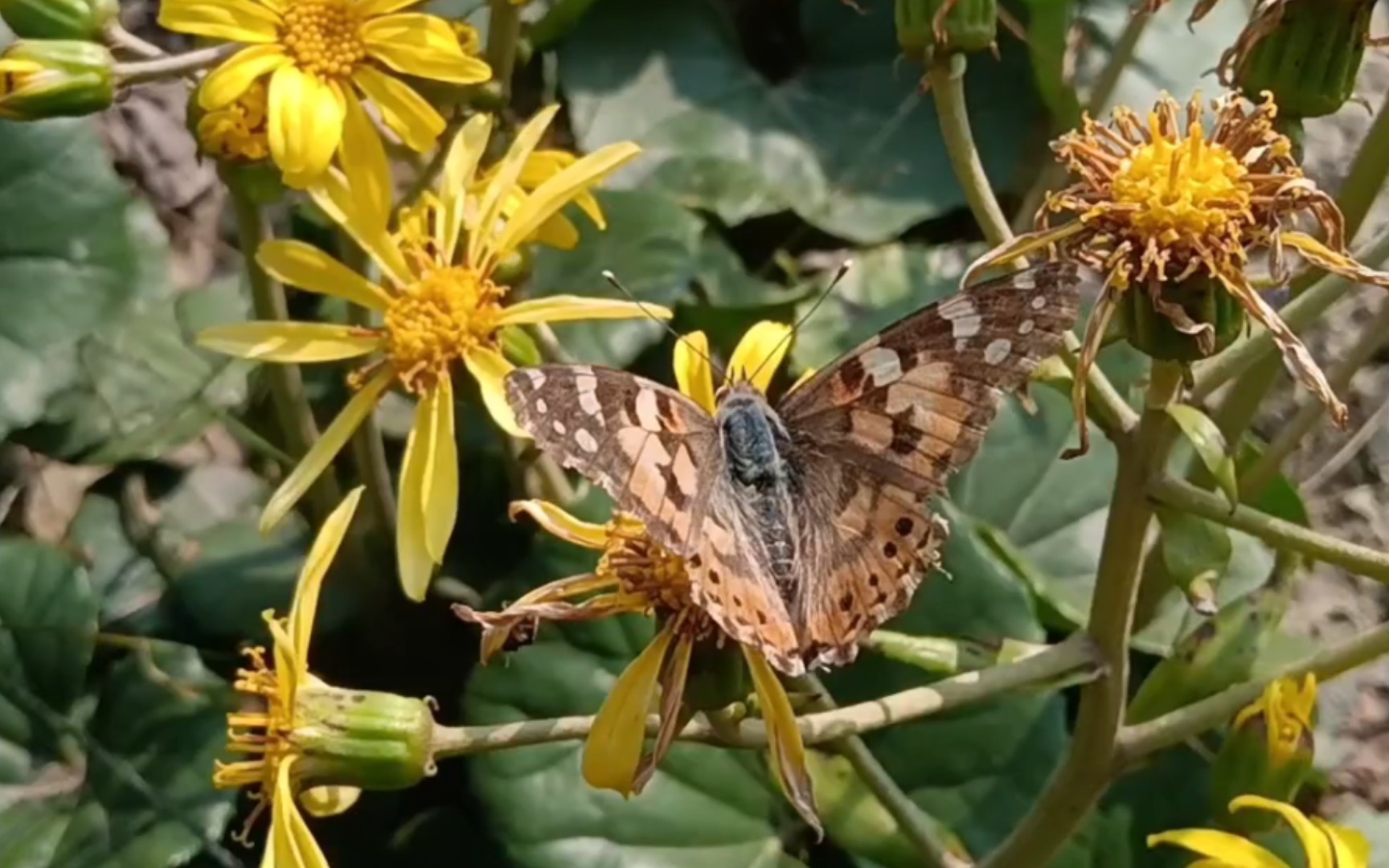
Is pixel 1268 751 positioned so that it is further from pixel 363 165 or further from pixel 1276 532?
pixel 363 165

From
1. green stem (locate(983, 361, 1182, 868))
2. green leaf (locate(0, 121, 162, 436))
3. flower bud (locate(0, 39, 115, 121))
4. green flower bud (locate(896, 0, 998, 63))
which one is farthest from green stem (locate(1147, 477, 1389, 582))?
green leaf (locate(0, 121, 162, 436))

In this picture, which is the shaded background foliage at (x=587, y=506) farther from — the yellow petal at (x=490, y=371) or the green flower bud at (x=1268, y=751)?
the green flower bud at (x=1268, y=751)

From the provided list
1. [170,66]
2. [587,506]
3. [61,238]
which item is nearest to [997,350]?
[587,506]

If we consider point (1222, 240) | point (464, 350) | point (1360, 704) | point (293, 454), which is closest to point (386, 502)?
point (293, 454)

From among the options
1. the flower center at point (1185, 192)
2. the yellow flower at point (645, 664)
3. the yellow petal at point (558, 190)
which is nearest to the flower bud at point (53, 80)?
the yellow petal at point (558, 190)

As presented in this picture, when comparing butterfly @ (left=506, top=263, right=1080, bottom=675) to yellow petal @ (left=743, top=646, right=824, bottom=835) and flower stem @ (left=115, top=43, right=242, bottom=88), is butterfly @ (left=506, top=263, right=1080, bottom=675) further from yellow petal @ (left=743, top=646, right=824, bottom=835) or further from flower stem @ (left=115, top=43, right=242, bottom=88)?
flower stem @ (left=115, top=43, right=242, bottom=88)

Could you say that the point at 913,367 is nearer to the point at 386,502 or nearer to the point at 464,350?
the point at 464,350
